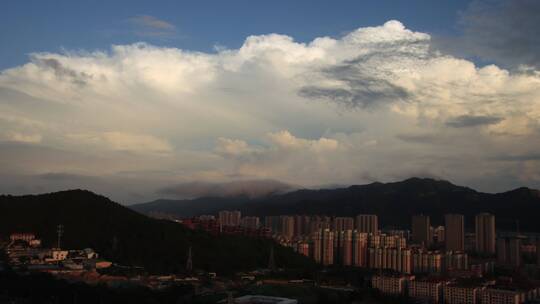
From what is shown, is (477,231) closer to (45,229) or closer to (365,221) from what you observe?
(365,221)

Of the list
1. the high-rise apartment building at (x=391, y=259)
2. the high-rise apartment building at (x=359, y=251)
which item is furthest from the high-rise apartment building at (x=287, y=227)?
the high-rise apartment building at (x=391, y=259)

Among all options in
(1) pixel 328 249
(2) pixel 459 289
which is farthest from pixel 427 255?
(2) pixel 459 289

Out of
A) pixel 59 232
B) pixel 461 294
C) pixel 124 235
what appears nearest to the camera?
pixel 461 294

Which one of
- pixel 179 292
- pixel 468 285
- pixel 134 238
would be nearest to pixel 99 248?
pixel 134 238

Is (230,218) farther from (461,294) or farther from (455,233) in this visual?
A: (461,294)

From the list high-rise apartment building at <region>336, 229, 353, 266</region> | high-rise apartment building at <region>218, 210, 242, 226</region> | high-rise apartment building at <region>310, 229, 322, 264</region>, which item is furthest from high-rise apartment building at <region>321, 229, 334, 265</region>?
high-rise apartment building at <region>218, 210, 242, 226</region>

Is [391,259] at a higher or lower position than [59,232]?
lower

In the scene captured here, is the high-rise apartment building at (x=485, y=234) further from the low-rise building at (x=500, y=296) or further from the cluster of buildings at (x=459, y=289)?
the low-rise building at (x=500, y=296)

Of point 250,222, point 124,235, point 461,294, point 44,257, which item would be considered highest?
point 250,222
